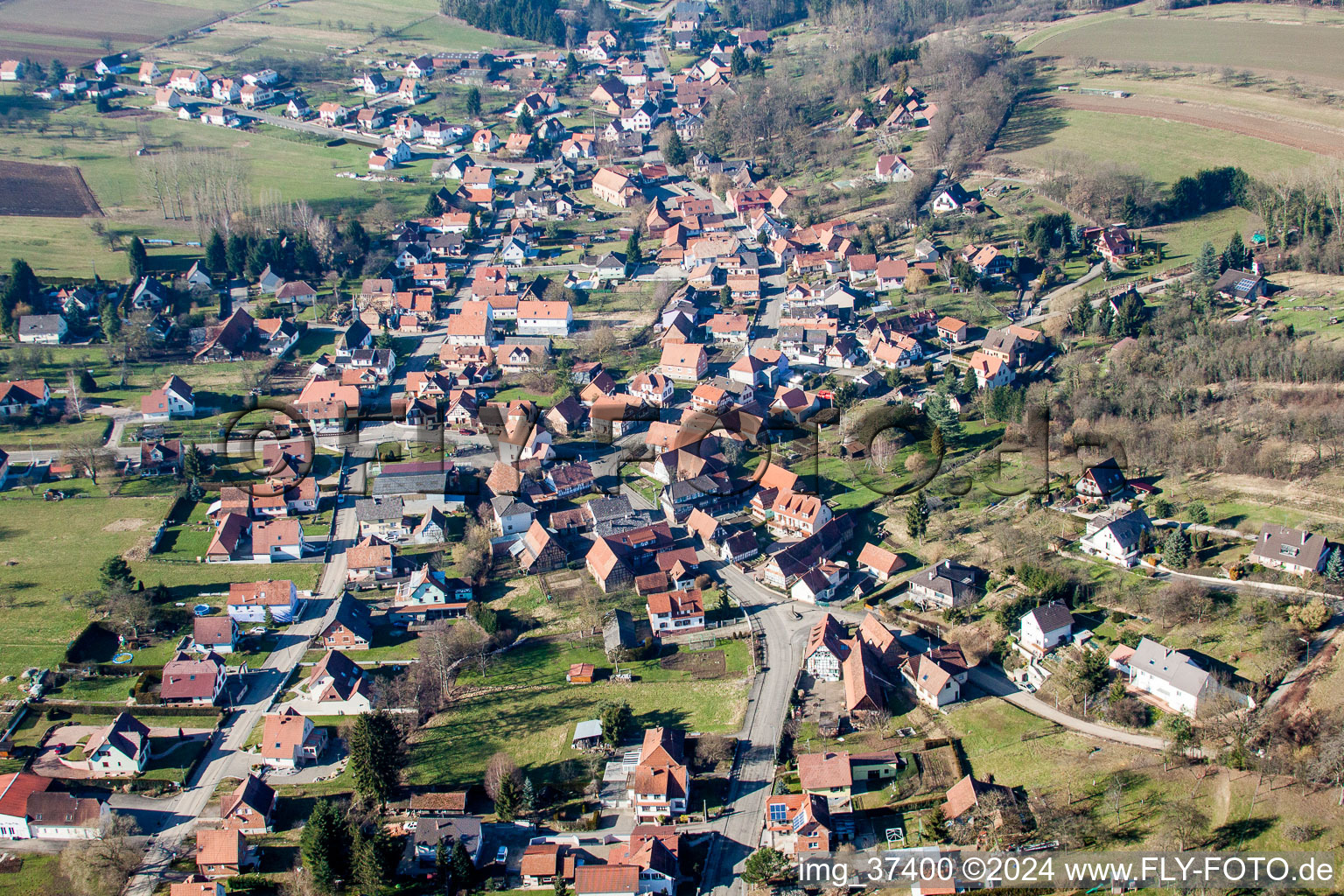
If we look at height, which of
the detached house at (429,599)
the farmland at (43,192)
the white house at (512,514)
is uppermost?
the farmland at (43,192)

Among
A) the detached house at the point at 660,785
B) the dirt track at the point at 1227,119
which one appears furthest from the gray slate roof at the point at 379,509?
the dirt track at the point at 1227,119

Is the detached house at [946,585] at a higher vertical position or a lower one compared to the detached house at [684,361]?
lower

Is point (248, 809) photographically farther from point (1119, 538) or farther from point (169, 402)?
point (169, 402)

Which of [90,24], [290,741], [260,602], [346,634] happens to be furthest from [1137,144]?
[90,24]

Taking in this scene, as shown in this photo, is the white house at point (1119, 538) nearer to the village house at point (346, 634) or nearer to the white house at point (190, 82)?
the village house at point (346, 634)

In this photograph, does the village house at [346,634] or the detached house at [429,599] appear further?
the detached house at [429,599]

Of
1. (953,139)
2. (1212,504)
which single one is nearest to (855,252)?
(953,139)

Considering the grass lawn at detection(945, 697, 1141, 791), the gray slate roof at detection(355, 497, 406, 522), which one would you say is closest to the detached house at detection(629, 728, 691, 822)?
the grass lawn at detection(945, 697, 1141, 791)

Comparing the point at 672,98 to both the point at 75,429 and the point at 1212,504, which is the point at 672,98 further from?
the point at 1212,504
